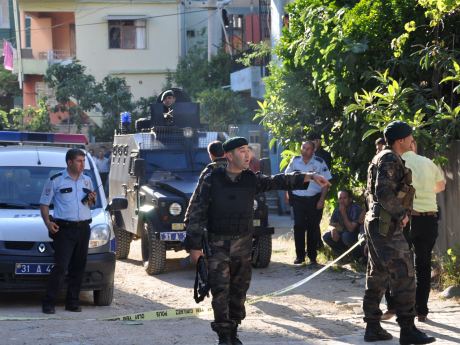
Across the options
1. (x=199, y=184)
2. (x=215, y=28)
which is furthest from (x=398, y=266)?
(x=215, y=28)

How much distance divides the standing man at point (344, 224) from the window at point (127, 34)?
27.9 meters

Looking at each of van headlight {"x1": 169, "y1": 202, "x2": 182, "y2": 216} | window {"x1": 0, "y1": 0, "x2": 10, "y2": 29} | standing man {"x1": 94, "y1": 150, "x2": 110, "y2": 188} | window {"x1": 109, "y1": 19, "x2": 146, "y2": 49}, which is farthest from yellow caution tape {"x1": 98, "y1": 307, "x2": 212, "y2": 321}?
window {"x1": 0, "y1": 0, "x2": 10, "y2": 29}

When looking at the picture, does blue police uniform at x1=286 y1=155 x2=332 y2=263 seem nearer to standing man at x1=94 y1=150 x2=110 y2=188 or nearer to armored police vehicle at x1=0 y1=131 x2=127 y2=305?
armored police vehicle at x1=0 y1=131 x2=127 y2=305

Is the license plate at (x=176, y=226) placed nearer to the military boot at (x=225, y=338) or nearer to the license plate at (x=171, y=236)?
the license plate at (x=171, y=236)

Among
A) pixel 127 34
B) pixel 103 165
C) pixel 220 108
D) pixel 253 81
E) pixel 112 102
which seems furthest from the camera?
pixel 127 34

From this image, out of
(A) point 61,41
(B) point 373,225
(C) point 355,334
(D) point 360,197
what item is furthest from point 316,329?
(A) point 61,41

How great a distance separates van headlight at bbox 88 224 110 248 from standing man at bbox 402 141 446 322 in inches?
137

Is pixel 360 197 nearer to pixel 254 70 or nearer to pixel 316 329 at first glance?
pixel 316 329

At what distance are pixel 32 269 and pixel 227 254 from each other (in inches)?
120

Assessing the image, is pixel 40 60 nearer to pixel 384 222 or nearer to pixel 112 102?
pixel 112 102

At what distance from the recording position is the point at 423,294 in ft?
28.1

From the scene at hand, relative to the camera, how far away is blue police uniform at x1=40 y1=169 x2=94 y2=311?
965 centimetres

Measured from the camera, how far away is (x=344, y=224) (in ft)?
41.0

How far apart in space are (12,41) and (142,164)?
33437 mm
